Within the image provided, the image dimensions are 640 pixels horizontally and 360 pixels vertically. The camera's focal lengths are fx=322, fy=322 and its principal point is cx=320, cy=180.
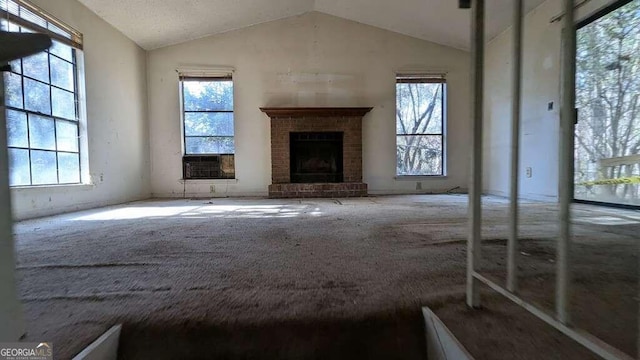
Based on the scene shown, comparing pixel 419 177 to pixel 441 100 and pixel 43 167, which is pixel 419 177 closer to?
Answer: pixel 441 100

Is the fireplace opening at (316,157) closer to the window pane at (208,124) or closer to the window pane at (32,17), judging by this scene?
the window pane at (208,124)

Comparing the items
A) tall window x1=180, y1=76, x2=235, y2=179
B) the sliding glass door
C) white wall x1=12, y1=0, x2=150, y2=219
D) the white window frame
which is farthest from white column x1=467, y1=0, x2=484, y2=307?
tall window x1=180, y1=76, x2=235, y2=179

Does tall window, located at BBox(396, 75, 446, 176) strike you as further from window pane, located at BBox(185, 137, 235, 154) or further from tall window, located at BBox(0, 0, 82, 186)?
tall window, located at BBox(0, 0, 82, 186)

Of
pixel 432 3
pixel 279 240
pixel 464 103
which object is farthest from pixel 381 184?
pixel 279 240

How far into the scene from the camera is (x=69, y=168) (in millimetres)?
3920

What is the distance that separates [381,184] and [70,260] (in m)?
5.12

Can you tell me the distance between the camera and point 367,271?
1378 millimetres

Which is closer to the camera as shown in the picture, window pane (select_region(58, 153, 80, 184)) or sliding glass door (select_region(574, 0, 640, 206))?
sliding glass door (select_region(574, 0, 640, 206))

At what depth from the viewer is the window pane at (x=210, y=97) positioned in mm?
5941

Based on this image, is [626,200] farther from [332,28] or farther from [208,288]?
[332,28]

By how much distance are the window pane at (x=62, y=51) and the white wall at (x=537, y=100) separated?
17.1 ft

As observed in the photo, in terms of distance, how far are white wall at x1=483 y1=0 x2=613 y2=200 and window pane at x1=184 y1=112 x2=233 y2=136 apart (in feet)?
14.8

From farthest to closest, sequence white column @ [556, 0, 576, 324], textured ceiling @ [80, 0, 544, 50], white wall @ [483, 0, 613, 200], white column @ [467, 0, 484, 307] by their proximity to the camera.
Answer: textured ceiling @ [80, 0, 544, 50] < white wall @ [483, 0, 613, 200] < white column @ [467, 0, 484, 307] < white column @ [556, 0, 576, 324]

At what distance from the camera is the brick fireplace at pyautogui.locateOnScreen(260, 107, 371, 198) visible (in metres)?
5.74
